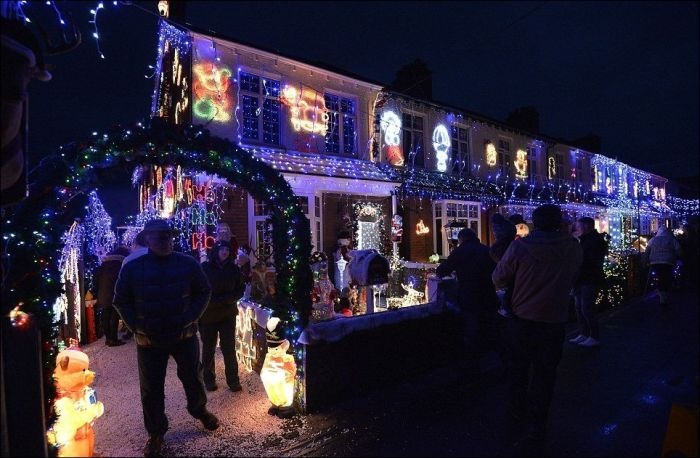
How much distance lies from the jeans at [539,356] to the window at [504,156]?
15.2m

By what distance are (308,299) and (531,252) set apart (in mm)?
2346

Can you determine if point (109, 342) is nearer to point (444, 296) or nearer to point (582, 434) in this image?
point (444, 296)

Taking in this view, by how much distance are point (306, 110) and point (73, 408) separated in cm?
926

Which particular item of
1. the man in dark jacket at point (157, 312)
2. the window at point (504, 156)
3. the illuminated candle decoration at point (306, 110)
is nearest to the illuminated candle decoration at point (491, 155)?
the window at point (504, 156)

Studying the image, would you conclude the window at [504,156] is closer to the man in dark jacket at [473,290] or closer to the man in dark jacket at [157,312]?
the man in dark jacket at [473,290]

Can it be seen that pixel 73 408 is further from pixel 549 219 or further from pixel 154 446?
pixel 549 219

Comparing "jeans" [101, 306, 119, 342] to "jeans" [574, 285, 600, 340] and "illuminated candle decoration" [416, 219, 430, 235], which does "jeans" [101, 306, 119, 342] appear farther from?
"illuminated candle decoration" [416, 219, 430, 235]

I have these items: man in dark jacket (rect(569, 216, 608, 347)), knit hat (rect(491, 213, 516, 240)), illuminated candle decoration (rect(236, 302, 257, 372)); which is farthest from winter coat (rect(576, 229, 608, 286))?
illuminated candle decoration (rect(236, 302, 257, 372))

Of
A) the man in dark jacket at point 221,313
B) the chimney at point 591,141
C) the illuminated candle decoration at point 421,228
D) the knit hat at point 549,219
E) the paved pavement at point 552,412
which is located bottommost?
the paved pavement at point 552,412

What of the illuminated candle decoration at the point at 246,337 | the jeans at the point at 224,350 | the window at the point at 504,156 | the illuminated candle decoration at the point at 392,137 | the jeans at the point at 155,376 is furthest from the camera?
the window at the point at 504,156

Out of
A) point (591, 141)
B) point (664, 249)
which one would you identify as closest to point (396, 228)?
point (664, 249)

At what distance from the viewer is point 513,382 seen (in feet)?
13.0

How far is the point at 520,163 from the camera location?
62.1 feet

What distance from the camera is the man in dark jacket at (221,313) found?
502 centimetres
